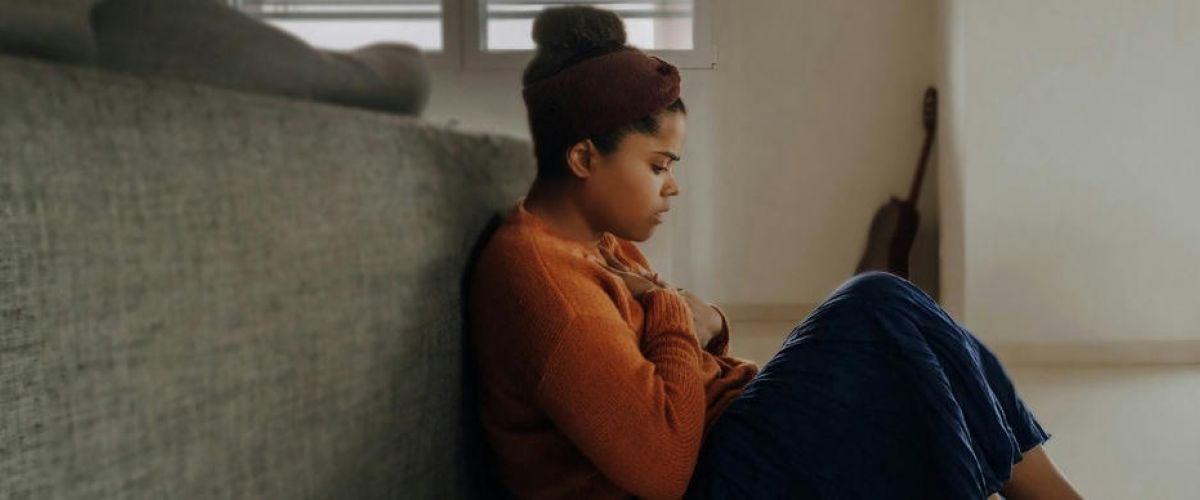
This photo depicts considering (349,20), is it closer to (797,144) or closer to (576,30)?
(576,30)

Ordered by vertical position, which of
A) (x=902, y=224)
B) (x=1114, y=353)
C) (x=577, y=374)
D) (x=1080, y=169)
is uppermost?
(x=577, y=374)

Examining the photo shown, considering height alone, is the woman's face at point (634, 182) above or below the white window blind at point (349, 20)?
below

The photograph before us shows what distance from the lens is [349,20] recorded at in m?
0.67

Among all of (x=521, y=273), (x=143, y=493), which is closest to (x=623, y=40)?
(x=521, y=273)

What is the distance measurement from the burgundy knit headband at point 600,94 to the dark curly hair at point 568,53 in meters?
0.01

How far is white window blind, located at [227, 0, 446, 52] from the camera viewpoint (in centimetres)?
60

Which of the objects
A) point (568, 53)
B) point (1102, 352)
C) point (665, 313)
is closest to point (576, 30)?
point (568, 53)

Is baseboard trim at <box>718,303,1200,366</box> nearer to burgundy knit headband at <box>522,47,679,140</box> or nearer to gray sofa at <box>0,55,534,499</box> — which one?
burgundy knit headband at <box>522,47,679,140</box>

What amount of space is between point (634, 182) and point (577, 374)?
27 cm

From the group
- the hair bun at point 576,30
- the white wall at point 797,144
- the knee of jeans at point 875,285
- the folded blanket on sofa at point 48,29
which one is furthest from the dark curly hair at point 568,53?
the white wall at point 797,144

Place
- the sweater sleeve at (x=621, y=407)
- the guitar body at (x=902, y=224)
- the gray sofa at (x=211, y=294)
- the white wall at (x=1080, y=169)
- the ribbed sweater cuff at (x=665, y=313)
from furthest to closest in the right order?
the guitar body at (x=902, y=224) → the white wall at (x=1080, y=169) → the ribbed sweater cuff at (x=665, y=313) → the sweater sleeve at (x=621, y=407) → the gray sofa at (x=211, y=294)

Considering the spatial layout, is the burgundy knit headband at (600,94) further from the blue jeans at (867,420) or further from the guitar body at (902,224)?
the guitar body at (902,224)

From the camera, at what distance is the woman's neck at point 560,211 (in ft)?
3.69

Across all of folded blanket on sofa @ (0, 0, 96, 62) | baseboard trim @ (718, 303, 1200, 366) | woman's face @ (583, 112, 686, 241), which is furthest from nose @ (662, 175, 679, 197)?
baseboard trim @ (718, 303, 1200, 366)
